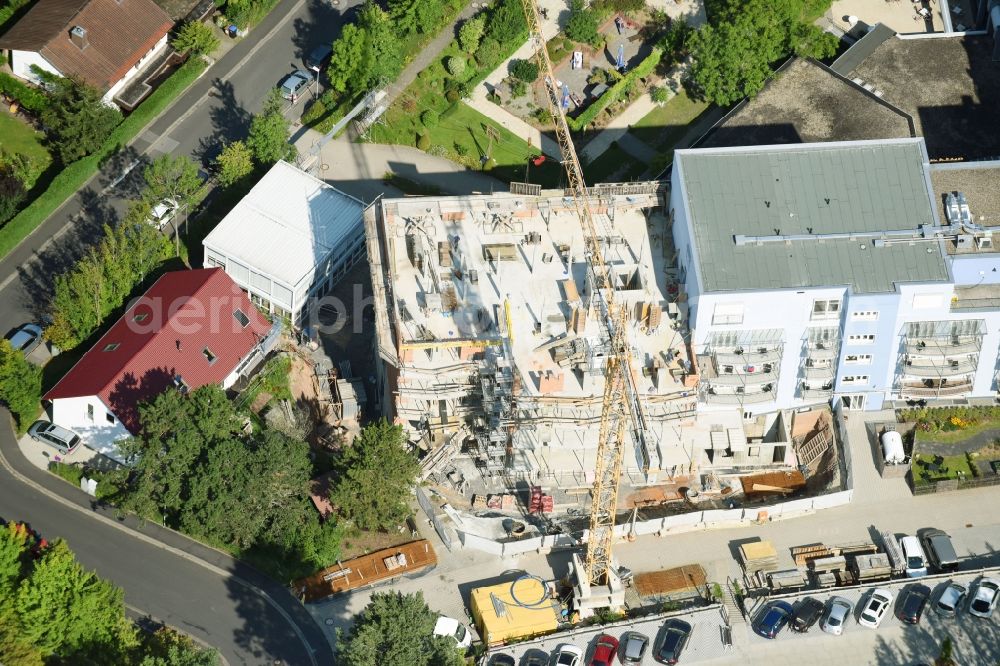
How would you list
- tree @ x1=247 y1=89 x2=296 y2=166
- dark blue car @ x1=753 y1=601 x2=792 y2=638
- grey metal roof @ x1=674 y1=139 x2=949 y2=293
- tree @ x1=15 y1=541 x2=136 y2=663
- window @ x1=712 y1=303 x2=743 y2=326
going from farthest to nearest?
1. tree @ x1=247 y1=89 x2=296 y2=166
2. window @ x1=712 y1=303 x2=743 y2=326
3. grey metal roof @ x1=674 y1=139 x2=949 y2=293
4. dark blue car @ x1=753 y1=601 x2=792 y2=638
5. tree @ x1=15 y1=541 x2=136 y2=663

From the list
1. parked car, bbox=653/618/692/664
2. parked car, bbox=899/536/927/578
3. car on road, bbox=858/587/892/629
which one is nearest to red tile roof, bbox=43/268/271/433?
parked car, bbox=653/618/692/664

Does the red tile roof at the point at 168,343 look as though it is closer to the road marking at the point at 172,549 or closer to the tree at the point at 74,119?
the road marking at the point at 172,549

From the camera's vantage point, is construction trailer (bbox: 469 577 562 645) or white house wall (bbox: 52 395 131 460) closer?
construction trailer (bbox: 469 577 562 645)

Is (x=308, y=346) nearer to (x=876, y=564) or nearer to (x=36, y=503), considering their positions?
(x=36, y=503)

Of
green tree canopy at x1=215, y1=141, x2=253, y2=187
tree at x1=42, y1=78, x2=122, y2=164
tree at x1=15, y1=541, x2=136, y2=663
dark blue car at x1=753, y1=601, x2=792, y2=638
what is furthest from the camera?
tree at x1=42, y1=78, x2=122, y2=164

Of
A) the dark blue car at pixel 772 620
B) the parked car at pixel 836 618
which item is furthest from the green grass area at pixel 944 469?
the dark blue car at pixel 772 620

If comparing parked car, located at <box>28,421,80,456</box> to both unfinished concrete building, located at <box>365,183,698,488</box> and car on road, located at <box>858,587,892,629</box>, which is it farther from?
car on road, located at <box>858,587,892,629</box>

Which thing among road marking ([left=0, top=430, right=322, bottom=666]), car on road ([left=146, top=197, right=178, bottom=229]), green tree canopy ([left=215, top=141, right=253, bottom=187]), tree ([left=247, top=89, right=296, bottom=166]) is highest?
tree ([left=247, top=89, right=296, bottom=166])
